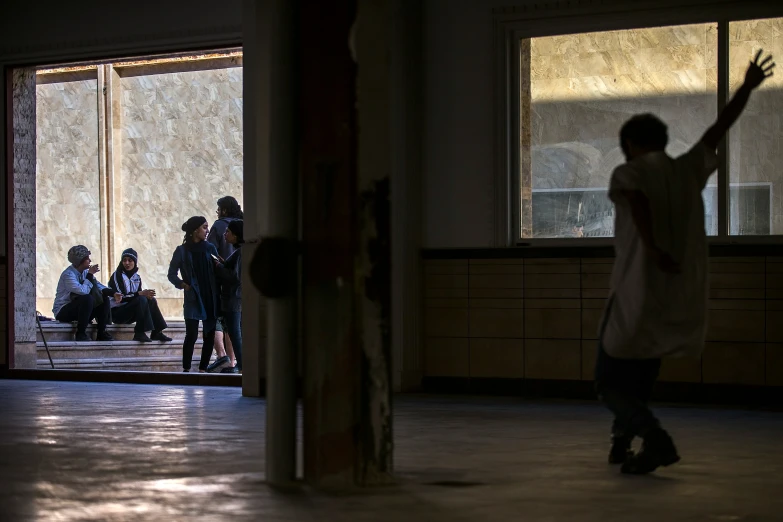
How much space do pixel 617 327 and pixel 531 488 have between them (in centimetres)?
71

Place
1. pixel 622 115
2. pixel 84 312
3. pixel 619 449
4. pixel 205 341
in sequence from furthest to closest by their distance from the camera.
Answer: pixel 84 312
pixel 205 341
pixel 622 115
pixel 619 449

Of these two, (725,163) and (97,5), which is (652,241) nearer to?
(725,163)

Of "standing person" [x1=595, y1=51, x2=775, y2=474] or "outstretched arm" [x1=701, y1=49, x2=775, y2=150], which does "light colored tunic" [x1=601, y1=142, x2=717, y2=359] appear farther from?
"outstretched arm" [x1=701, y1=49, x2=775, y2=150]

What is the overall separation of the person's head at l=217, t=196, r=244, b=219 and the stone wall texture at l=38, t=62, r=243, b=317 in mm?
5016

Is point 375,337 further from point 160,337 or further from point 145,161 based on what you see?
point 145,161

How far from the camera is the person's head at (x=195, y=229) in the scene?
382 inches

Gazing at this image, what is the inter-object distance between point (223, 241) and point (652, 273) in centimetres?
696

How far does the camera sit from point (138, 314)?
→ 12281mm

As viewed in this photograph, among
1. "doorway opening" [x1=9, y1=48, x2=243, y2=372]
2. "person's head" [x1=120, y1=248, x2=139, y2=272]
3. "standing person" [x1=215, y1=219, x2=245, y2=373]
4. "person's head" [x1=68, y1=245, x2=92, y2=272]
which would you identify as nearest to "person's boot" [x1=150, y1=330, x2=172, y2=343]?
"person's head" [x1=120, y1=248, x2=139, y2=272]

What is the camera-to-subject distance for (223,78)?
15352 mm

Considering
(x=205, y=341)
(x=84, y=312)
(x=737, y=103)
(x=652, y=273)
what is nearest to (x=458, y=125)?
(x=205, y=341)

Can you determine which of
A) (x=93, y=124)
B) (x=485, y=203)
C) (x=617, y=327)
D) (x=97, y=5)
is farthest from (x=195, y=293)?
(x=93, y=124)

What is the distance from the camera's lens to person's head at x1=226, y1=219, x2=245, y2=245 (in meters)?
9.54

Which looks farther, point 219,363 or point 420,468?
point 219,363
